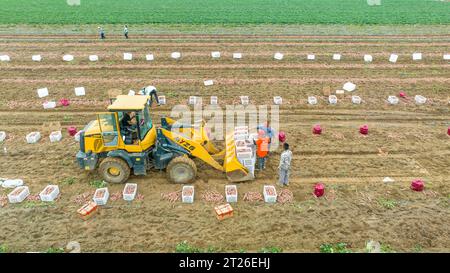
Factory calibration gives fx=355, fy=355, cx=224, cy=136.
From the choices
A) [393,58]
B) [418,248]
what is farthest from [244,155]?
[393,58]

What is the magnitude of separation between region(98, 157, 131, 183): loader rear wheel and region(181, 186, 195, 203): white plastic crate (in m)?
1.66

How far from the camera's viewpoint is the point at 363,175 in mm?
10055

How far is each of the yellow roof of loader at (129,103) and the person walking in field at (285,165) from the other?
3746 millimetres

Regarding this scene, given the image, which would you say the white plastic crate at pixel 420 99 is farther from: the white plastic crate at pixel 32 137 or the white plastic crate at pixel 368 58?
the white plastic crate at pixel 32 137

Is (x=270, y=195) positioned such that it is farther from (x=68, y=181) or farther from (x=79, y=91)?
(x=79, y=91)

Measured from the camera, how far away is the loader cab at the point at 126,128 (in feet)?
29.9

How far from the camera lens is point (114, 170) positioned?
9500 millimetres

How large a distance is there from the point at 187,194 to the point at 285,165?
261 cm

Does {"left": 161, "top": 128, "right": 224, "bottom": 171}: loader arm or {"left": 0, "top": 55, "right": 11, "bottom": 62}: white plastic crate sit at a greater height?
{"left": 0, "top": 55, "right": 11, "bottom": 62}: white plastic crate

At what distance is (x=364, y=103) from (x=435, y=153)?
4211 mm

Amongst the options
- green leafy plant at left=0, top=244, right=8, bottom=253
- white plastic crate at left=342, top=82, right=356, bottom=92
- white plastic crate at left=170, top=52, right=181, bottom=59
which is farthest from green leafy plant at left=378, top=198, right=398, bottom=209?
white plastic crate at left=170, top=52, right=181, bottom=59

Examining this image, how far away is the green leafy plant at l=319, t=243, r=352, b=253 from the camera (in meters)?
7.41

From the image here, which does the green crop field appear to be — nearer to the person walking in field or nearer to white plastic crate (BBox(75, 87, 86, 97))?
white plastic crate (BBox(75, 87, 86, 97))

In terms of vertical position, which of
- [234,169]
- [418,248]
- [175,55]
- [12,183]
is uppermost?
[175,55]
